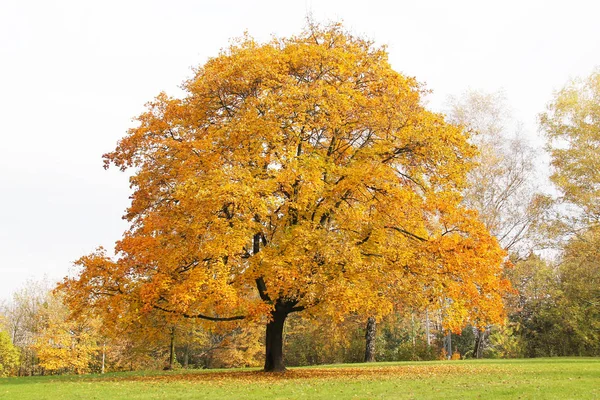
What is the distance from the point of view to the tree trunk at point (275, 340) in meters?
22.3

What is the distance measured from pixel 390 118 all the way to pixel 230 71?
667 cm

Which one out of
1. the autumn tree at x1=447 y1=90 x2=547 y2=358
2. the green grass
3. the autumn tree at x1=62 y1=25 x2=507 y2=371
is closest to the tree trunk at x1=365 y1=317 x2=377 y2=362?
the autumn tree at x1=447 y1=90 x2=547 y2=358

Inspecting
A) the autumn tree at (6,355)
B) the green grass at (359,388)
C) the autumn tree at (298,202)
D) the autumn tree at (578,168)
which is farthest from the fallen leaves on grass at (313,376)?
the autumn tree at (6,355)

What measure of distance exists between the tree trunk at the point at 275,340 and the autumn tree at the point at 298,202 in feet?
0.20

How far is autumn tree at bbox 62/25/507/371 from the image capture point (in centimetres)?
1877

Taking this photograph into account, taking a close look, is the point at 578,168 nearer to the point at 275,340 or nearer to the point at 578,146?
the point at 578,146

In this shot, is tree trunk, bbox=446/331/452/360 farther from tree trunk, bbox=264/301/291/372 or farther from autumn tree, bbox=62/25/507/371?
tree trunk, bbox=264/301/291/372

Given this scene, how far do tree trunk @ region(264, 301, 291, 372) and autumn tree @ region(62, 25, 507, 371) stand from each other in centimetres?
6

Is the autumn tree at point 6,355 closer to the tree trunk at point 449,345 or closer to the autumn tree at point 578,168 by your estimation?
the tree trunk at point 449,345

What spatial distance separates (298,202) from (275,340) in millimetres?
6751

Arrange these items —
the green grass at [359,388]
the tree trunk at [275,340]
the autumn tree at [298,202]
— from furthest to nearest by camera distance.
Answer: the tree trunk at [275,340] < the autumn tree at [298,202] < the green grass at [359,388]

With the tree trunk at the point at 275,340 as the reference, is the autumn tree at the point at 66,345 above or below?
below

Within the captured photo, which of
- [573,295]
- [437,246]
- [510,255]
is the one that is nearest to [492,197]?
[510,255]

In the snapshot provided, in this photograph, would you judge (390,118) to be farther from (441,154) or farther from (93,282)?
(93,282)
